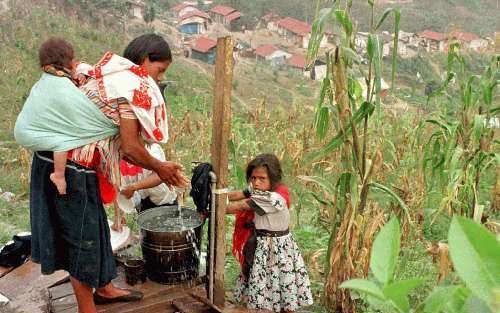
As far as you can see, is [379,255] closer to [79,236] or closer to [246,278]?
[79,236]

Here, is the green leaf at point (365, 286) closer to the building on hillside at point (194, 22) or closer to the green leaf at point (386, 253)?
the green leaf at point (386, 253)

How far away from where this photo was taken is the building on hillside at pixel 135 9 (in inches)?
1084

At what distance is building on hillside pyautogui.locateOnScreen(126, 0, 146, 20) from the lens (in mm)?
27531

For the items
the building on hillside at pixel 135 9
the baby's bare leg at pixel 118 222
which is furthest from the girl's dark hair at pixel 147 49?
the building on hillside at pixel 135 9

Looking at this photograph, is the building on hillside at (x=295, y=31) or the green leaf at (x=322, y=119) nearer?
the green leaf at (x=322, y=119)

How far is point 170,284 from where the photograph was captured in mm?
3490

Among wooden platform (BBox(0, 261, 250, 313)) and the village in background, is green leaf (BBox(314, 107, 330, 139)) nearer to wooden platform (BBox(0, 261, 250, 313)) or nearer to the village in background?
wooden platform (BBox(0, 261, 250, 313))

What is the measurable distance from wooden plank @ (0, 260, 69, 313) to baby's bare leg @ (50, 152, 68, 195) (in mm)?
1014

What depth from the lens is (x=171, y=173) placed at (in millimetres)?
2961

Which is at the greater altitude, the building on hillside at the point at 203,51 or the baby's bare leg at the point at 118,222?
the building on hillside at the point at 203,51

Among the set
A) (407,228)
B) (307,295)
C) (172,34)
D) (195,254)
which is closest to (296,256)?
(307,295)

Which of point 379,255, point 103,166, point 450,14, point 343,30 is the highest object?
point 450,14

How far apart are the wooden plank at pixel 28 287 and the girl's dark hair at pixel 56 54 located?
1.52 meters

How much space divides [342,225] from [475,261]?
305 cm
